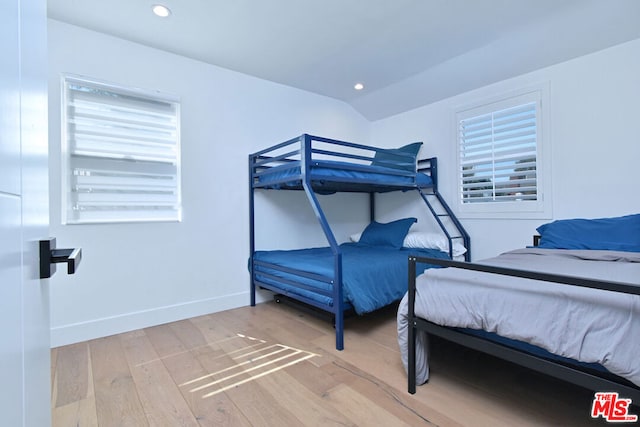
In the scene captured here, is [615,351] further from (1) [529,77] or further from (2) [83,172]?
(2) [83,172]

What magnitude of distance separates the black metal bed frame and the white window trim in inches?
76.6

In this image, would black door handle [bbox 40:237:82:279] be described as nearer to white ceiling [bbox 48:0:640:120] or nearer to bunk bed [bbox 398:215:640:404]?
bunk bed [bbox 398:215:640:404]

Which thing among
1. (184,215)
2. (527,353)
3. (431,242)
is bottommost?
(527,353)

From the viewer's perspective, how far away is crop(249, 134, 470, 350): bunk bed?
2.15 metres

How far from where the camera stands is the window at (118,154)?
88.3 inches

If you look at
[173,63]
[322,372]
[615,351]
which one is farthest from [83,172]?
[615,351]

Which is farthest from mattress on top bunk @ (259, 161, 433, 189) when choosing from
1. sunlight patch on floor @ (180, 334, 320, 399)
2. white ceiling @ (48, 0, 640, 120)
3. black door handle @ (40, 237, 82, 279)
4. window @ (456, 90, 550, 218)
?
black door handle @ (40, 237, 82, 279)

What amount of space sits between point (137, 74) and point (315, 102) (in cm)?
187

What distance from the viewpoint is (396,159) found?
3.00 metres

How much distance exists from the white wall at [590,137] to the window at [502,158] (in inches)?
4.2

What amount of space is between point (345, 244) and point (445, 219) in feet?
3.95

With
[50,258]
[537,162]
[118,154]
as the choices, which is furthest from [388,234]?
[50,258]

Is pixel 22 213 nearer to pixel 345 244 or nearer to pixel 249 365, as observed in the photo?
pixel 249 365

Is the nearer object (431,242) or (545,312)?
Result: (545,312)
